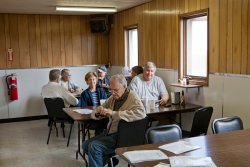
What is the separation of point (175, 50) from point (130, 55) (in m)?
1.93

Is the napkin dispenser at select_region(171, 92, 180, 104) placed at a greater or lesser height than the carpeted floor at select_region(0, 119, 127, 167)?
greater

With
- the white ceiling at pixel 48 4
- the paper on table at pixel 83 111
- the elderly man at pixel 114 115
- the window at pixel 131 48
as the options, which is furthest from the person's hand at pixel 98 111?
the window at pixel 131 48

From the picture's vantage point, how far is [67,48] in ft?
23.7

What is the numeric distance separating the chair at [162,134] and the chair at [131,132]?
0.47 m

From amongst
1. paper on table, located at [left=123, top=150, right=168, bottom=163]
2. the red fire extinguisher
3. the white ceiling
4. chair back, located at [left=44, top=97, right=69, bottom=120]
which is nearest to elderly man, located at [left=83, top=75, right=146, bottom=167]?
paper on table, located at [left=123, top=150, right=168, bottom=163]

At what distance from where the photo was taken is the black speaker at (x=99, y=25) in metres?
7.05

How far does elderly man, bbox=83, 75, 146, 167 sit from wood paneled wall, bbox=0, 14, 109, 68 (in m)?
3.93

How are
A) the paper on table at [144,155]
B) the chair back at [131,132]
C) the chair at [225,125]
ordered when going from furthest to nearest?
the chair back at [131,132] → the chair at [225,125] → the paper on table at [144,155]

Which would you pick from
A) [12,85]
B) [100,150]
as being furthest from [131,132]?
[12,85]

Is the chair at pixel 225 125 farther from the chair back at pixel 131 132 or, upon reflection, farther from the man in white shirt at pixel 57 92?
the man in white shirt at pixel 57 92

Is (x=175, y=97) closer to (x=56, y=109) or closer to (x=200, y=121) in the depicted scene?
(x=200, y=121)

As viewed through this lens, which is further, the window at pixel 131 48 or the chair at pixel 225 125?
the window at pixel 131 48

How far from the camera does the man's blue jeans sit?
126 inches

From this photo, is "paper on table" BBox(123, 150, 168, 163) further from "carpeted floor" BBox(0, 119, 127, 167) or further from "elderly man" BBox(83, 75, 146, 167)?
"carpeted floor" BBox(0, 119, 127, 167)
